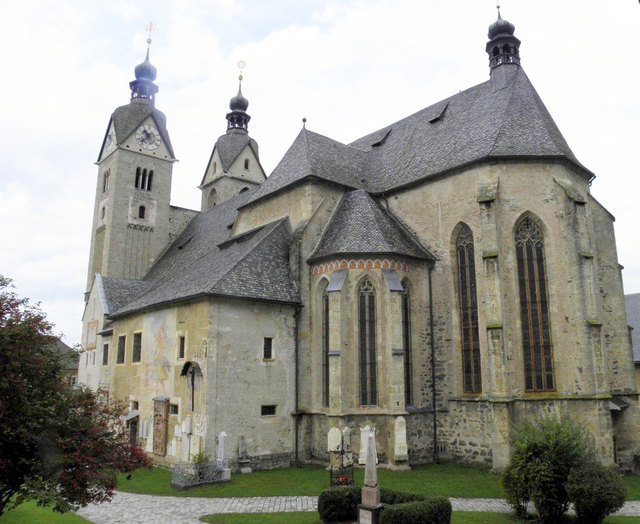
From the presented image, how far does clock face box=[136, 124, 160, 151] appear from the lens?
41.8 metres

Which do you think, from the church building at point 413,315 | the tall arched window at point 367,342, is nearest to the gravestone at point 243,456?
the church building at point 413,315

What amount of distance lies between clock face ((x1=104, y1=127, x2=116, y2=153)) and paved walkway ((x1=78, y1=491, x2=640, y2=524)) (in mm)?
31886

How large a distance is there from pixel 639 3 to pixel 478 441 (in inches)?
704

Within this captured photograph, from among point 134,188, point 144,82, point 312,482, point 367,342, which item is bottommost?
point 312,482

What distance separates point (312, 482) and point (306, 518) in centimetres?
484

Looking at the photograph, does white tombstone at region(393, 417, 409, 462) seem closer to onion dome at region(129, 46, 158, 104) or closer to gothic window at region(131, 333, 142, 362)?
gothic window at region(131, 333, 142, 362)

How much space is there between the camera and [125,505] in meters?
14.9

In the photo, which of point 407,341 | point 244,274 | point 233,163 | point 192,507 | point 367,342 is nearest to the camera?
point 192,507

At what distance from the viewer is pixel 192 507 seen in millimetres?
14445

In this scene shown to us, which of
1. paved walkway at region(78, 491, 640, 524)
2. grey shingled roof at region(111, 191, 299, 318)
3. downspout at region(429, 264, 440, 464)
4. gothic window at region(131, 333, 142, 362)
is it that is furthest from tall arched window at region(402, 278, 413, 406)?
gothic window at region(131, 333, 142, 362)

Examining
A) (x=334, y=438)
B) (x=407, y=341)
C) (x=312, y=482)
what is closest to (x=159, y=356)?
(x=334, y=438)

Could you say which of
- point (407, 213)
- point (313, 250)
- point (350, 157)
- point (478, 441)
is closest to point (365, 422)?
point (478, 441)

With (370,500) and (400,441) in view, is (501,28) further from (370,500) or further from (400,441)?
(370,500)

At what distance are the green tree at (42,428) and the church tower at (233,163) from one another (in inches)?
1471
